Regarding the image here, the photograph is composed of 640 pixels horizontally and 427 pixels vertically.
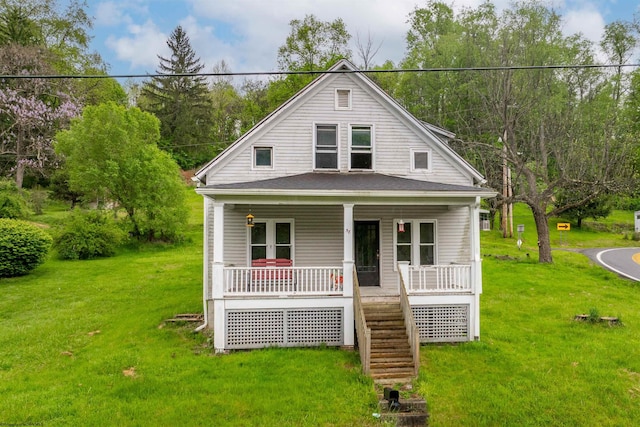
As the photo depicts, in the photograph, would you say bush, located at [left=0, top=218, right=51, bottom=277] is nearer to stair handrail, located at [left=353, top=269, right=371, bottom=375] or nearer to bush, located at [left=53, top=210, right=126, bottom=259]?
bush, located at [left=53, top=210, right=126, bottom=259]

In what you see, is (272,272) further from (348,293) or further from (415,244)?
(415,244)

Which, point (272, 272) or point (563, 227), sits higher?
point (563, 227)

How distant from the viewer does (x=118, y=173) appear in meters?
23.6

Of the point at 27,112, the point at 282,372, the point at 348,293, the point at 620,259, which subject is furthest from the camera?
the point at 27,112

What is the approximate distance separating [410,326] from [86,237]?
68.5 ft

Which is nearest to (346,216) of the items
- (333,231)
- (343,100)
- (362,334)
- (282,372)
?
(333,231)

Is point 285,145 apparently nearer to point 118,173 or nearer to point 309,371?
point 309,371

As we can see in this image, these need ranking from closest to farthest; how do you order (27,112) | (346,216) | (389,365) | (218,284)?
(389,365)
(218,284)
(346,216)
(27,112)

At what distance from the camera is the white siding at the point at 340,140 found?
11578 mm

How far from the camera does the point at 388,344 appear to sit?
9109mm

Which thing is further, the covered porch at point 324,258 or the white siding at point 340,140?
the white siding at point 340,140

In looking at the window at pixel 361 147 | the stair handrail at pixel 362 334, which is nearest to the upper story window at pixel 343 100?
the window at pixel 361 147

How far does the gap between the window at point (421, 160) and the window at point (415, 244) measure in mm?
1668

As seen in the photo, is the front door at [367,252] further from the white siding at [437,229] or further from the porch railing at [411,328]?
the porch railing at [411,328]
